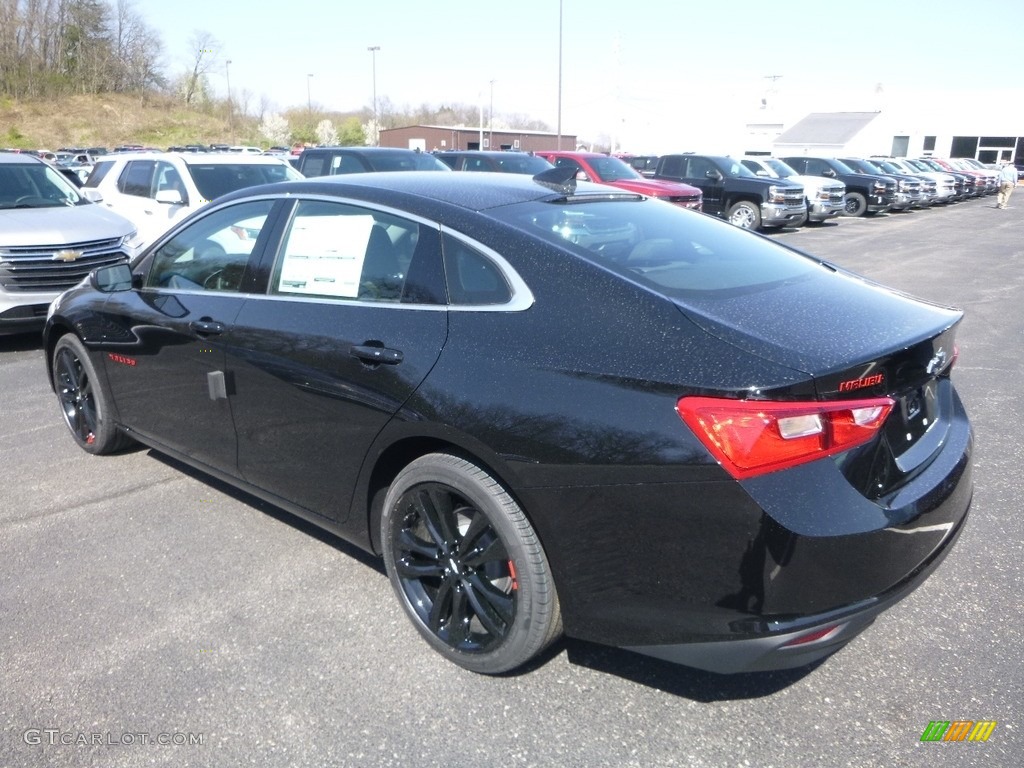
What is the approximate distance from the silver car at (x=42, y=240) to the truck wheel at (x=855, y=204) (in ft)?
75.2

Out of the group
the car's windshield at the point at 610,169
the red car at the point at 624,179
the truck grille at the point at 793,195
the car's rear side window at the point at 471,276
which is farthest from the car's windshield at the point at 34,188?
the truck grille at the point at 793,195

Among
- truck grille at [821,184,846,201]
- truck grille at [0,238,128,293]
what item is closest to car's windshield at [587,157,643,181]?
truck grille at [821,184,846,201]

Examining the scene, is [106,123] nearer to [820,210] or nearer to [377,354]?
[820,210]

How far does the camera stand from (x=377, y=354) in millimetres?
3082

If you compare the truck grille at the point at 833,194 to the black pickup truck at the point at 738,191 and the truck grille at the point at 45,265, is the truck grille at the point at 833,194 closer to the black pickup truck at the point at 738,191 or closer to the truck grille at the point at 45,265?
the black pickup truck at the point at 738,191

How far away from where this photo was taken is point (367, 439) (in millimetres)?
3156

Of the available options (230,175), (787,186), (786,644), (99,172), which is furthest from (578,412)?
(787,186)

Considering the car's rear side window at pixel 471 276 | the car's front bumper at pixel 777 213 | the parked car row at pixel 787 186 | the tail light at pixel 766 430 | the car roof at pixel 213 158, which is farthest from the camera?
the parked car row at pixel 787 186

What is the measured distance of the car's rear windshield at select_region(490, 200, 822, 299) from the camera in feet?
9.64

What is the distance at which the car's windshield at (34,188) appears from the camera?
873 centimetres

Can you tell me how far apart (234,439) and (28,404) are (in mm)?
3336

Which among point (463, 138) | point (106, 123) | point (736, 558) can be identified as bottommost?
point (736, 558)

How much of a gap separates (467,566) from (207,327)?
5.70 feet

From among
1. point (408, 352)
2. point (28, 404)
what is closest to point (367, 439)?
point (408, 352)
